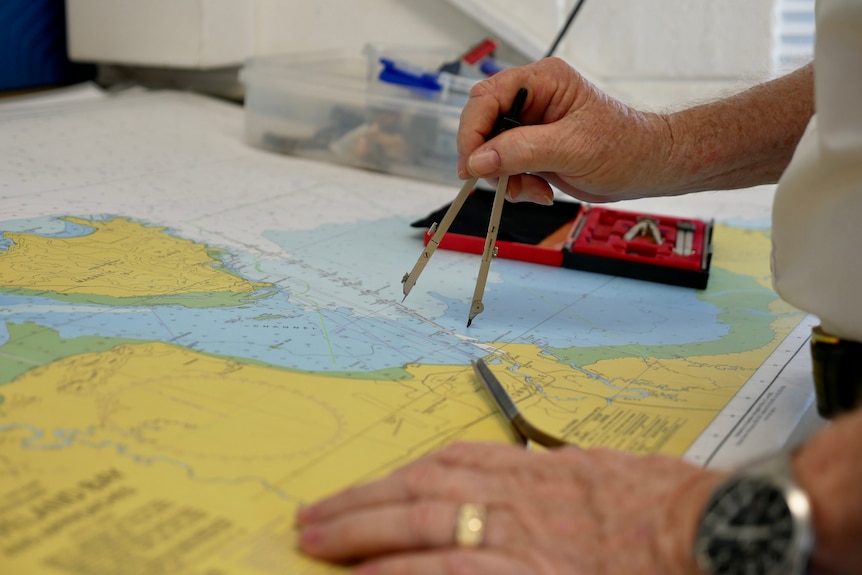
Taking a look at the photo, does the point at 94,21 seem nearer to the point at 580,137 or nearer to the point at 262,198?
the point at 262,198

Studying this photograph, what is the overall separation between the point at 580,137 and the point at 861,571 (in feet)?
2.07

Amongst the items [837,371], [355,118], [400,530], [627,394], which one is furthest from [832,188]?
[355,118]

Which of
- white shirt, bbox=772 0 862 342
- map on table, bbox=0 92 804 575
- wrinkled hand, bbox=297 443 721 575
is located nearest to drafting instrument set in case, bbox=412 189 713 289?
map on table, bbox=0 92 804 575

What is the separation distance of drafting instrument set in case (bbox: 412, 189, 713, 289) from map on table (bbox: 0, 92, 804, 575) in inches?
1.0

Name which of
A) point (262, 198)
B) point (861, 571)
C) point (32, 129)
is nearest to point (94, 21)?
point (32, 129)

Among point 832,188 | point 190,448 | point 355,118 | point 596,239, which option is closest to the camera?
point 190,448

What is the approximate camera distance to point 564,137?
101cm

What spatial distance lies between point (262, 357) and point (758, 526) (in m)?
0.49

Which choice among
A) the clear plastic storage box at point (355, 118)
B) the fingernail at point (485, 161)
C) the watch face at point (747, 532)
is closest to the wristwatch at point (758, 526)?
the watch face at point (747, 532)

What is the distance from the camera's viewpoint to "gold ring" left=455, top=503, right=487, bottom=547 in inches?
21.4

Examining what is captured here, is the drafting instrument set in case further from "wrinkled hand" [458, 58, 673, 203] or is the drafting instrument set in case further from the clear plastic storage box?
the clear plastic storage box

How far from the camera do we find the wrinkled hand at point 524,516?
1.74 ft

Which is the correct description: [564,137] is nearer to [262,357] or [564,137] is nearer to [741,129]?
[741,129]

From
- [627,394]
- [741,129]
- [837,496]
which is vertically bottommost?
[627,394]
